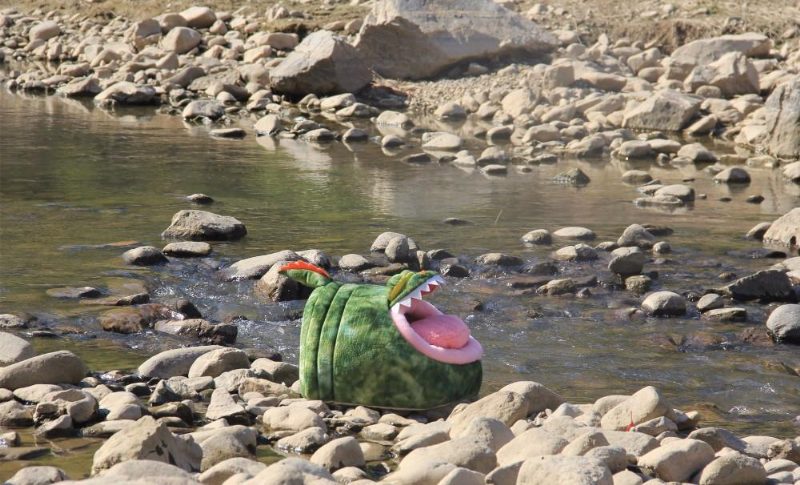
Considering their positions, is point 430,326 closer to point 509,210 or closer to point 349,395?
point 349,395

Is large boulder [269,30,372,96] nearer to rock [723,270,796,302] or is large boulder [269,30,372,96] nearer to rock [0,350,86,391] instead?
rock [723,270,796,302]

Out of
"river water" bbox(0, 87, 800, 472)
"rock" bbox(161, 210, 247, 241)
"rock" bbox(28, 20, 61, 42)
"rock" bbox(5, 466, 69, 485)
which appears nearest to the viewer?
"rock" bbox(5, 466, 69, 485)

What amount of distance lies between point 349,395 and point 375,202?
19.1ft

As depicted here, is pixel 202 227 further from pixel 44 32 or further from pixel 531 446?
pixel 44 32

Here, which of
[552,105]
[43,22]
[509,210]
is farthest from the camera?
[43,22]

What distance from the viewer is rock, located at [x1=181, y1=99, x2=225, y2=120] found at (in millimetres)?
17391

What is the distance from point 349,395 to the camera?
18.9ft

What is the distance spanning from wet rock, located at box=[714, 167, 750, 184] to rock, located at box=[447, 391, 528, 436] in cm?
846

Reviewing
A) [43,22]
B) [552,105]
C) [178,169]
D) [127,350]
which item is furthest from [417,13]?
[127,350]

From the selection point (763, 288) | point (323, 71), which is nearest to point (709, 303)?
point (763, 288)

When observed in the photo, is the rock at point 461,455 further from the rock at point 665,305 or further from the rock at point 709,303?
the rock at point 709,303

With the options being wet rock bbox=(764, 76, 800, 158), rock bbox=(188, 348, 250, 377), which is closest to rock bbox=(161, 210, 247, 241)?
rock bbox=(188, 348, 250, 377)

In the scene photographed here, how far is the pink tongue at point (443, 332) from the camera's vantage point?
583cm

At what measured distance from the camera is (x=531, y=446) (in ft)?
15.3
